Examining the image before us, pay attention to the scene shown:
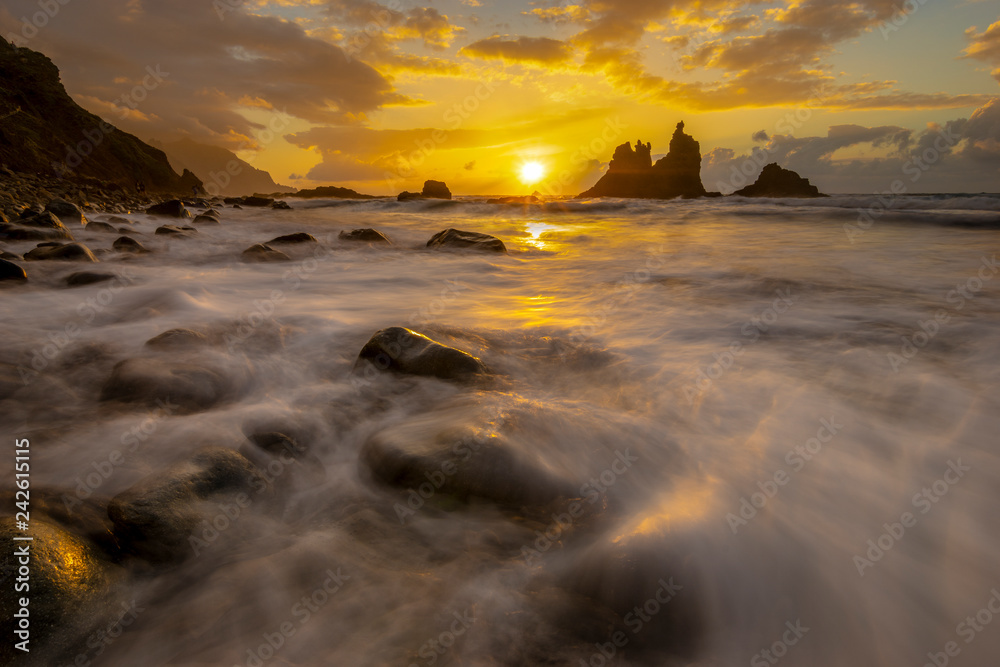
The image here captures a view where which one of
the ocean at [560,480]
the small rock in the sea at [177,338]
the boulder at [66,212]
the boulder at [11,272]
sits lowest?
the ocean at [560,480]

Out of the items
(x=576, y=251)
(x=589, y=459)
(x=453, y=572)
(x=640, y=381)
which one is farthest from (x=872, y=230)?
(x=453, y=572)

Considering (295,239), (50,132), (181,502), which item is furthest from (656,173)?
(181,502)

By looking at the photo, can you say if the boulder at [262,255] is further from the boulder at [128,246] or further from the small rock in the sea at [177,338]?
the small rock in the sea at [177,338]

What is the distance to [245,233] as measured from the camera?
11586mm

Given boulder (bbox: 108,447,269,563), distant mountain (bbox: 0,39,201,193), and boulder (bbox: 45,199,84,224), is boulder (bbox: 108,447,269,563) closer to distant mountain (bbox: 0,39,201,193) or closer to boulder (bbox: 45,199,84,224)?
boulder (bbox: 45,199,84,224)

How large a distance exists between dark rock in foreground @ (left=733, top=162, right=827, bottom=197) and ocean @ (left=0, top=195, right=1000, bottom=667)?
57.5m

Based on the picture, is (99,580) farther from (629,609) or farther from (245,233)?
(245,233)

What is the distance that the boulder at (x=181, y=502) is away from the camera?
150 centimetres

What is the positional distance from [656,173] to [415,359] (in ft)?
247

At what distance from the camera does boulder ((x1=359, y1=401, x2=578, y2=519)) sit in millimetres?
1821

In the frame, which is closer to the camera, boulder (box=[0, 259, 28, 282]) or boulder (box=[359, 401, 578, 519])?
boulder (box=[359, 401, 578, 519])

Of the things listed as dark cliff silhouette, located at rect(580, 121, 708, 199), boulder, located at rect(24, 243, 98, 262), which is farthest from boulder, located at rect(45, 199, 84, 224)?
dark cliff silhouette, located at rect(580, 121, 708, 199)

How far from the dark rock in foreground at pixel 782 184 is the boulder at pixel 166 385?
59.6 m

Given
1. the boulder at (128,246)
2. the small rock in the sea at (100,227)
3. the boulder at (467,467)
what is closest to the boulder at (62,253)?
the boulder at (128,246)
